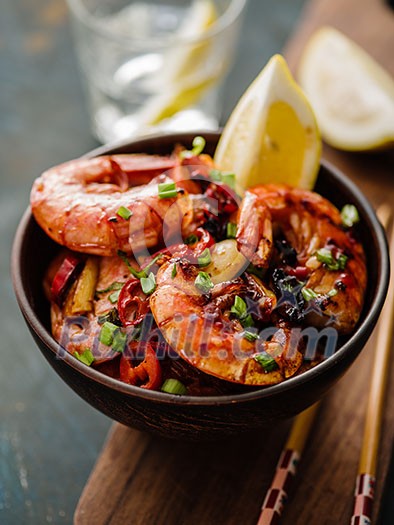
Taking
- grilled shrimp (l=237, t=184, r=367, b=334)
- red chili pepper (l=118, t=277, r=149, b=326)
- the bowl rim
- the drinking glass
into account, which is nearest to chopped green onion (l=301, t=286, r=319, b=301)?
grilled shrimp (l=237, t=184, r=367, b=334)

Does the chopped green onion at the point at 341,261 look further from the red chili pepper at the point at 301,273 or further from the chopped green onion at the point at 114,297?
the chopped green onion at the point at 114,297

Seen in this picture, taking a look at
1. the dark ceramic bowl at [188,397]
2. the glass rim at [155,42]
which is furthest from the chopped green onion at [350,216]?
the glass rim at [155,42]

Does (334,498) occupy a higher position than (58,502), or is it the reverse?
(334,498)

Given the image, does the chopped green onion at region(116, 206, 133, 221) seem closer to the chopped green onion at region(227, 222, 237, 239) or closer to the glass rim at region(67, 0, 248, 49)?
the chopped green onion at region(227, 222, 237, 239)

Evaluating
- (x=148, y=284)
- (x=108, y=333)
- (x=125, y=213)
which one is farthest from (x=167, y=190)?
(x=108, y=333)

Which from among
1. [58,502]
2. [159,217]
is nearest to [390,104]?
[159,217]

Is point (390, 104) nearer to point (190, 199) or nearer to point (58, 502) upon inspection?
point (190, 199)
